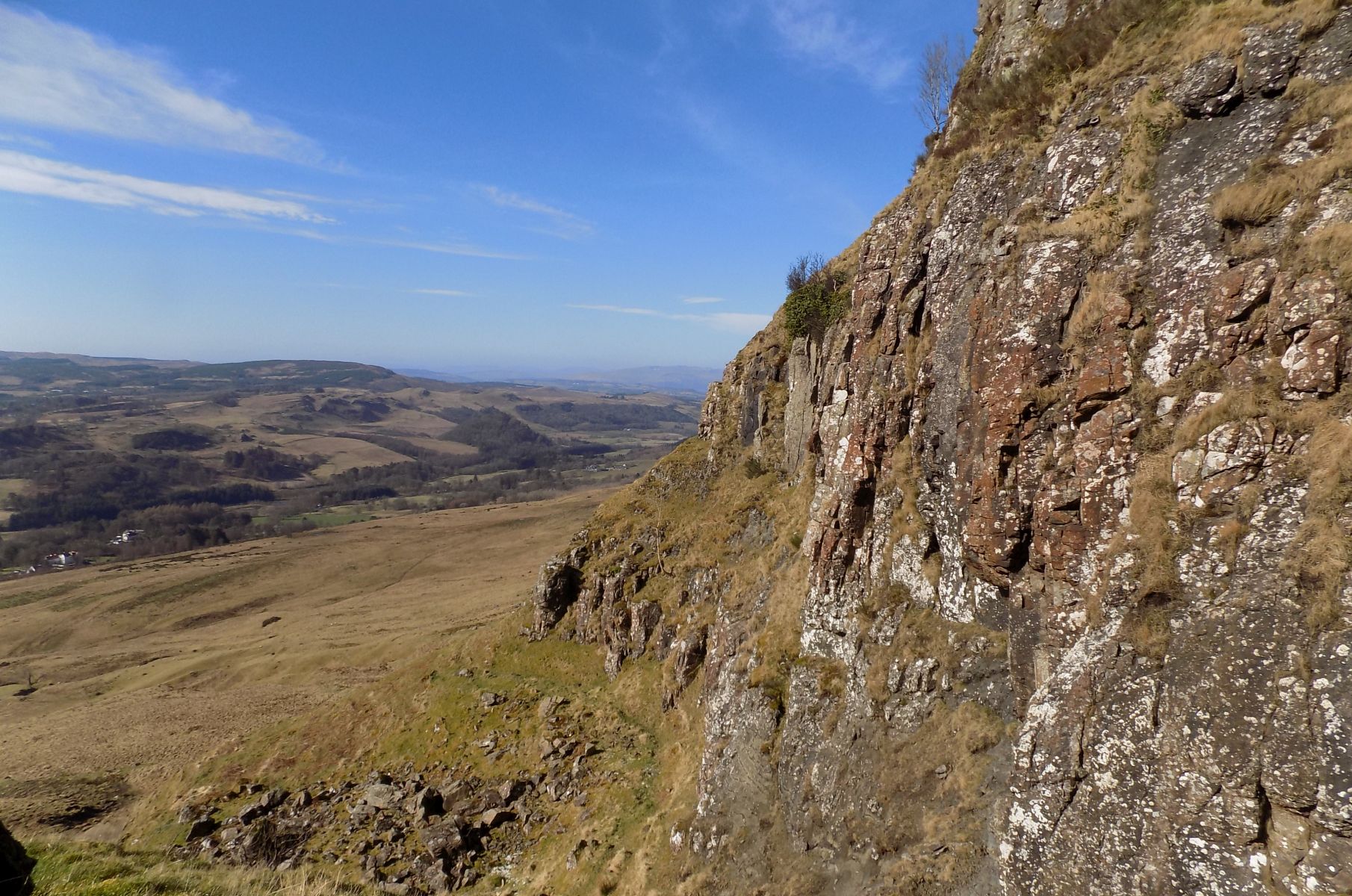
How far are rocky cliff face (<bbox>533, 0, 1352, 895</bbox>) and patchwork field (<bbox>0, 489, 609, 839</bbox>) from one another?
44.9 m

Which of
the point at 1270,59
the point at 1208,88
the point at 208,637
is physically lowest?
the point at 208,637

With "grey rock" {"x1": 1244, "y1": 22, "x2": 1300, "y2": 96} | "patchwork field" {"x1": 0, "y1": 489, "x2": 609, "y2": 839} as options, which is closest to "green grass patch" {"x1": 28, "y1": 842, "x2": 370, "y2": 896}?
"patchwork field" {"x1": 0, "y1": 489, "x2": 609, "y2": 839}

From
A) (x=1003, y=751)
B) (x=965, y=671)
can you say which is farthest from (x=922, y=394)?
(x=1003, y=751)

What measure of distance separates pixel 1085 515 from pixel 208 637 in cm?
10919

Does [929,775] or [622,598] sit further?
[622,598]

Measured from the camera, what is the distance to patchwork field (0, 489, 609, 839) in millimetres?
45844

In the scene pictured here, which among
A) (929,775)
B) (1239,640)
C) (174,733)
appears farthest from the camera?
(174,733)

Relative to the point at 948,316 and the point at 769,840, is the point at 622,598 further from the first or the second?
the point at 948,316

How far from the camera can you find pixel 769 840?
20562 mm

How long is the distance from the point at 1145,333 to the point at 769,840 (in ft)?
65.4

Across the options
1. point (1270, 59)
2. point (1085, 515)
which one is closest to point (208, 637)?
point (1085, 515)

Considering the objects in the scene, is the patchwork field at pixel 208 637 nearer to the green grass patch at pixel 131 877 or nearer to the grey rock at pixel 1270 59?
the green grass patch at pixel 131 877

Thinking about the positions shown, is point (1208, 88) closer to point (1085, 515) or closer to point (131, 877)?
point (1085, 515)

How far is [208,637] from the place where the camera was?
8525cm
